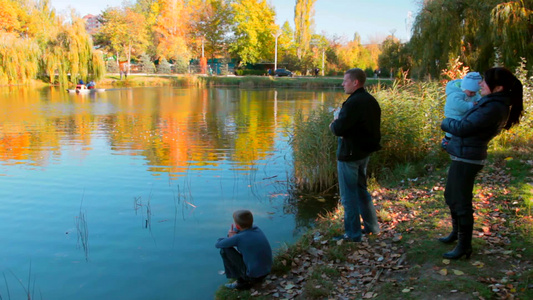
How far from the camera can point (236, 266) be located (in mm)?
4590

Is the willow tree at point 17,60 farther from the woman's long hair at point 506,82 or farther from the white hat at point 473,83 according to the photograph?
the woman's long hair at point 506,82

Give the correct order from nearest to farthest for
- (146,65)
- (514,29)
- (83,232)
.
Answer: (83,232) < (514,29) < (146,65)

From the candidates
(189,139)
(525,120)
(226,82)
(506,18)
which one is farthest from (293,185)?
(226,82)

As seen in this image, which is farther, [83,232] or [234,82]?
[234,82]

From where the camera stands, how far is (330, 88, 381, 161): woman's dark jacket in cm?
461

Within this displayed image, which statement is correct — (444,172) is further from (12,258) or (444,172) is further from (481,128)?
(12,258)

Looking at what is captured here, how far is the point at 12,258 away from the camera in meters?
5.87

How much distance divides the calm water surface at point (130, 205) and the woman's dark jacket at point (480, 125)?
3.17 m

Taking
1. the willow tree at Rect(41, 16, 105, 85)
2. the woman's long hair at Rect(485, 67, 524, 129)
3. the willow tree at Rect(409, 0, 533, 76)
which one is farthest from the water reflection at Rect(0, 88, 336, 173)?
the willow tree at Rect(41, 16, 105, 85)

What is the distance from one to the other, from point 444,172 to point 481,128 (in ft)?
14.2

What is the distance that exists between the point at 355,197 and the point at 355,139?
0.72 metres

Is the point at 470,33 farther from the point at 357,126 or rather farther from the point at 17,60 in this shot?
the point at 17,60

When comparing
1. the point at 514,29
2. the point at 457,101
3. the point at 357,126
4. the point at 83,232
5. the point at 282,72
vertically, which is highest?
the point at 514,29

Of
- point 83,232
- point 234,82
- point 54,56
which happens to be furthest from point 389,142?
point 234,82
